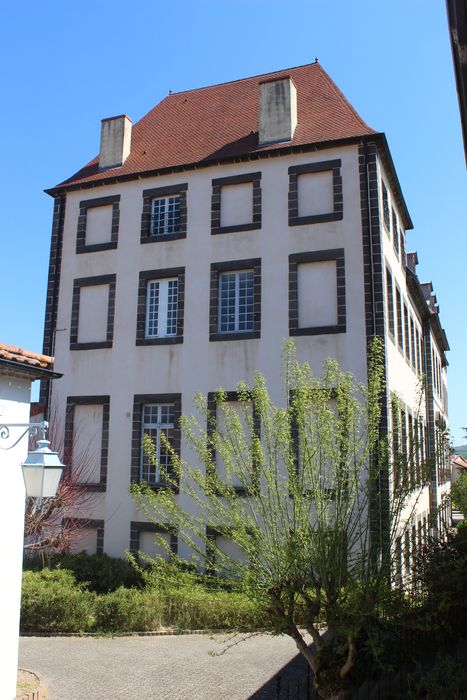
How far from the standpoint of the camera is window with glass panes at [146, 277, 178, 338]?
18312 millimetres

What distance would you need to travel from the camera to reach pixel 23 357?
821 cm

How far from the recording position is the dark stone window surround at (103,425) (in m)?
17.9

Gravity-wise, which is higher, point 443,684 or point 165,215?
point 165,215

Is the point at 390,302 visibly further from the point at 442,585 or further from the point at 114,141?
the point at 442,585

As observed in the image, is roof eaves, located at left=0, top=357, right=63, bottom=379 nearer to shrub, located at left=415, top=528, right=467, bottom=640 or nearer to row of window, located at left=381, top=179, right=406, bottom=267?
shrub, located at left=415, top=528, right=467, bottom=640

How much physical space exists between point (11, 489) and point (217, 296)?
10.2m

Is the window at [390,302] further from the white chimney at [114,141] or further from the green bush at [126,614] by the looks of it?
the green bush at [126,614]

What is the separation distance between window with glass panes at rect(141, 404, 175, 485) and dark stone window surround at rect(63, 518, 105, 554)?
1.73 meters

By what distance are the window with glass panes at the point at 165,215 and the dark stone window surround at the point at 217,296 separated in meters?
2.06

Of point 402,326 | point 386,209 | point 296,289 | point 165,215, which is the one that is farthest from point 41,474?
point 402,326

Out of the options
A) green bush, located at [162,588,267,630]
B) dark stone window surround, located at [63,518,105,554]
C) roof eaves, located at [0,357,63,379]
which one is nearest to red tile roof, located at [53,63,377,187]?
dark stone window surround, located at [63,518,105,554]

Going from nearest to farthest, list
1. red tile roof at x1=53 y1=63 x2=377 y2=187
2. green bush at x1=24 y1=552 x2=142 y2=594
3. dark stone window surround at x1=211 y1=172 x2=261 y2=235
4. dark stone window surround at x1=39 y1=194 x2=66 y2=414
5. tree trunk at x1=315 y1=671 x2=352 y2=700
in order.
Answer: tree trunk at x1=315 y1=671 x2=352 y2=700, green bush at x1=24 y1=552 x2=142 y2=594, dark stone window surround at x1=211 y1=172 x2=261 y2=235, red tile roof at x1=53 y1=63 x2=377 y2=187, dark stone window surround at x1=39 y1=194 x2=66 y2=414

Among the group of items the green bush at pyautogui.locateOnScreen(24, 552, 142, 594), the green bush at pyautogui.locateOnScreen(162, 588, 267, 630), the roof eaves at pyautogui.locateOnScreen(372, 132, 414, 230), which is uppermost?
the roof eaves at pyautogui.locateOnScreen(372, 132, 414, 230)

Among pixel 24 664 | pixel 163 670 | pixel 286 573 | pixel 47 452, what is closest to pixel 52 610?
pixel 24 664
